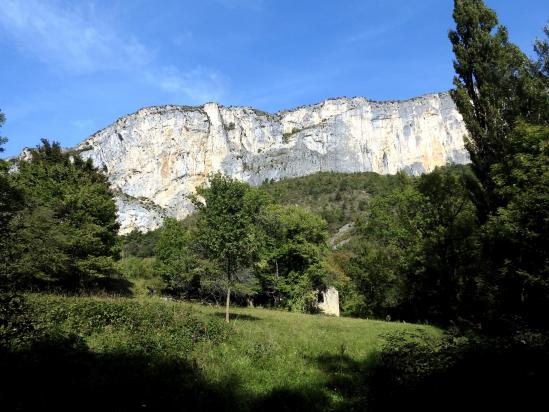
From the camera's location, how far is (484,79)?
19.9m

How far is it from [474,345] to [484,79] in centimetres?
1752

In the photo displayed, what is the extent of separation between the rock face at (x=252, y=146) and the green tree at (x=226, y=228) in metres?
126

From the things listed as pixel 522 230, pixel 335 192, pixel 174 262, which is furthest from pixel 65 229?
pixel 335 192

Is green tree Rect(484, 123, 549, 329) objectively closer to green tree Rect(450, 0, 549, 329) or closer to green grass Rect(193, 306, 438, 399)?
green tree Rect(450, 0, 549, 329)

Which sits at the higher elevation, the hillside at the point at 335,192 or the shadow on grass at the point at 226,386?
the hillside at the point at 335,192

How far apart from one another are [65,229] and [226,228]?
1300 cm

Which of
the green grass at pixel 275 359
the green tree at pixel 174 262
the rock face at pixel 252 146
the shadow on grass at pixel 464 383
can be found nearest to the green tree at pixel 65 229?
the green tree at pixel 174 262

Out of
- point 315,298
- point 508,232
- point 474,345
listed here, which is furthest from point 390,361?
point 315,298

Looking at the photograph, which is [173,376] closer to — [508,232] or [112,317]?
[112,317]

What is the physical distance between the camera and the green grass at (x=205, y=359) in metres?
6.82

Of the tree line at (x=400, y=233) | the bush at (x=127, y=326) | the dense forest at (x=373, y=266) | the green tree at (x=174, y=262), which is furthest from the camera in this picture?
the green tree at (x=174, y=262)

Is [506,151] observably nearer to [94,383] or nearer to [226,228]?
[226,228]

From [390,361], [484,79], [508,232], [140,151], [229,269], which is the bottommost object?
[390,361]

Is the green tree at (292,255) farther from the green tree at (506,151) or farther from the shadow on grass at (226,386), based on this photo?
the shadow on grass at (226,386)
